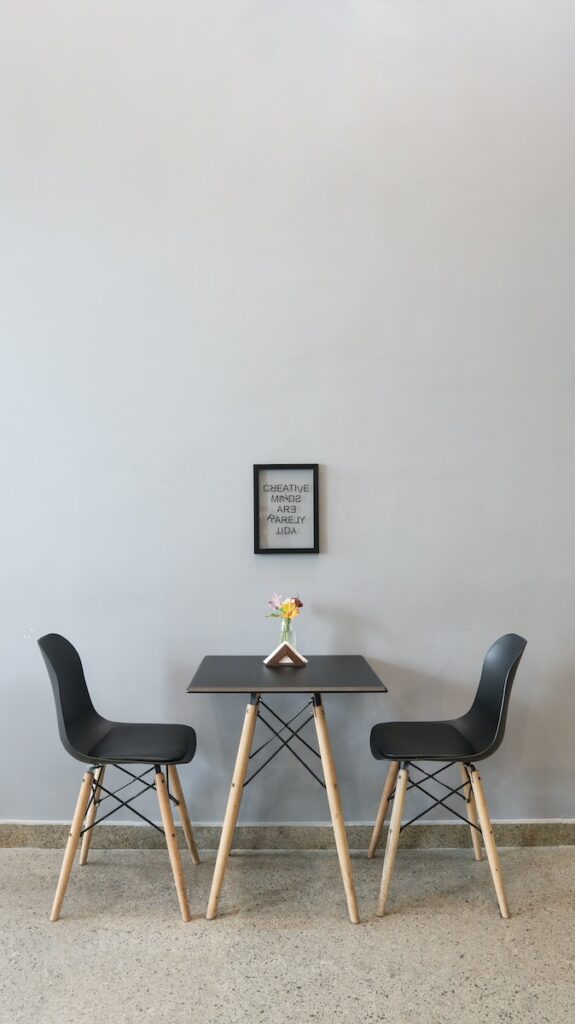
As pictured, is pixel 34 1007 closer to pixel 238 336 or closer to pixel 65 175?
pixel 238 336

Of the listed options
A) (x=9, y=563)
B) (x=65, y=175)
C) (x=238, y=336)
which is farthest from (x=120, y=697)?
(x=65, y=175)

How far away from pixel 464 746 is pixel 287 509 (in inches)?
41.1

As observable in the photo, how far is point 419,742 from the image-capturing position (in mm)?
2182

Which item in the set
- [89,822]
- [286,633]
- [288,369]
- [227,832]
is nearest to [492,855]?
[227,832]

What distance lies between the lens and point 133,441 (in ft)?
8.27

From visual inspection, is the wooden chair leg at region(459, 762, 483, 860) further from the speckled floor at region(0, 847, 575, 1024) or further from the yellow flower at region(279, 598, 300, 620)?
the yellow flower at region(279, 598, 300, 620)

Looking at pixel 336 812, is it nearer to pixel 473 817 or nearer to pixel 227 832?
pixel 227 832

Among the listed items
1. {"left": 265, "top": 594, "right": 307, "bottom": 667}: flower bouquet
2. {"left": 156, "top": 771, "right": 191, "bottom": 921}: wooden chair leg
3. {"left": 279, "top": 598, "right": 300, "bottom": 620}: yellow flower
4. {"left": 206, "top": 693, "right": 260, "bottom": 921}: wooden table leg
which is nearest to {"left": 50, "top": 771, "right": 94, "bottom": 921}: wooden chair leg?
{"left": 156, "top": 771, "right": 191, "bottom": 921}: wooden chair leg

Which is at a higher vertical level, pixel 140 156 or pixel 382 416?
pixel 140 156

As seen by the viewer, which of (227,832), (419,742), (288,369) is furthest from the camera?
(288,369)

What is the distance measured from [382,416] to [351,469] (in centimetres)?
24

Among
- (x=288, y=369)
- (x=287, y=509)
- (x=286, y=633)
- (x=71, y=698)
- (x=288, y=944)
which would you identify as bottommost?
(x=288, y=944)

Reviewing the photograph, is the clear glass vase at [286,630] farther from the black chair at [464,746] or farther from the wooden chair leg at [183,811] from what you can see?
the wooden chair leg at [183,811]

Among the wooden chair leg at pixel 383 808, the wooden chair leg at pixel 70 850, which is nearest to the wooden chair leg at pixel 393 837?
the wooden chair leg at pixel 383 808
